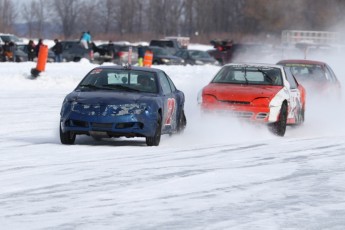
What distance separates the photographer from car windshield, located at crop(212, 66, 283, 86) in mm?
19062

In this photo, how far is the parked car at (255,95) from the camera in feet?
59.2

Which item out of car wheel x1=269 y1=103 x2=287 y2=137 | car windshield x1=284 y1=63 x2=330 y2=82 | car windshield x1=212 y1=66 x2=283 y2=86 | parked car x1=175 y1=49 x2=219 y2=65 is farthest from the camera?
parked car x1=175 y1=49 x2=219 y2=65

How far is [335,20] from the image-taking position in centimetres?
9462

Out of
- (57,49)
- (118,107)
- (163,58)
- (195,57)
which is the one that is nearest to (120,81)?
(118,107)

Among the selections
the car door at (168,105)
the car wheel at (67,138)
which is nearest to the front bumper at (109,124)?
the car wheel at (67,138)

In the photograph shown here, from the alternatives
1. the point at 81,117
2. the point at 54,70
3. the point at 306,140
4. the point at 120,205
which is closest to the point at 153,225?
the point at 120,205

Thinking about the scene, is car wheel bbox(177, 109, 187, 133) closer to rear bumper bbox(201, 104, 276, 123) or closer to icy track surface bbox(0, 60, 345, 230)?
icy track surface bbox(0, 60, 345, 230)

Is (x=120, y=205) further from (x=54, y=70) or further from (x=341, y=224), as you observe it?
(x=54, y=70)

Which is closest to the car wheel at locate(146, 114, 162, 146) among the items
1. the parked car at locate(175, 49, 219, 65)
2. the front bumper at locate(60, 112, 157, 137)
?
the front bumper at locate(60, 112, 157, 137)

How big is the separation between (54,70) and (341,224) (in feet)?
94.8

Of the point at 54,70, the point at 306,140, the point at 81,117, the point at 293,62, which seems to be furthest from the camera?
the point at 54,70

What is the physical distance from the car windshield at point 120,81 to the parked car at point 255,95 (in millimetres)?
2229

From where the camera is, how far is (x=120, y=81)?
16.1 m

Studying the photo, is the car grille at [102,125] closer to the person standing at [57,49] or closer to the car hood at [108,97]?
the car hood at [108,97]
